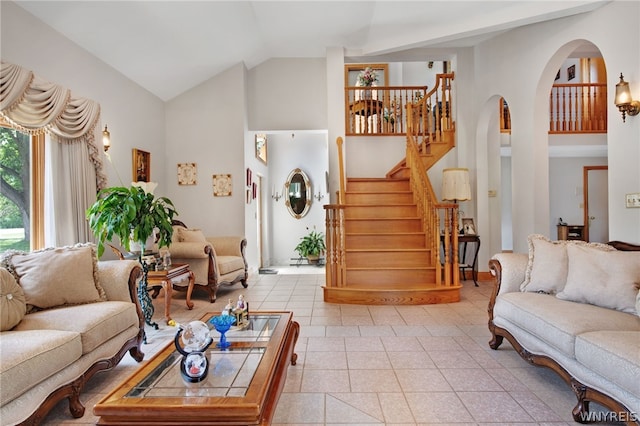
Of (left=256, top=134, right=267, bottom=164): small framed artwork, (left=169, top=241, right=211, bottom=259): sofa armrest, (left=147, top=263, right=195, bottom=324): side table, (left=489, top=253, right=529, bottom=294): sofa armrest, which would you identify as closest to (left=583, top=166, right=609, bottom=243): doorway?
(left=489, top=253, right=529, bottom=294): sofa armrest

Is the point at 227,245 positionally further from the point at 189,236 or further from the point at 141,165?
the point at 141,165

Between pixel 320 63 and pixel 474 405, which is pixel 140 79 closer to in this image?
pixel 320 63

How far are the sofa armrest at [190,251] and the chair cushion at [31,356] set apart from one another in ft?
8.30

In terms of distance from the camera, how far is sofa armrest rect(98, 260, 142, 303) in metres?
2.79

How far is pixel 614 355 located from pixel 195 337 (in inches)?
76.2

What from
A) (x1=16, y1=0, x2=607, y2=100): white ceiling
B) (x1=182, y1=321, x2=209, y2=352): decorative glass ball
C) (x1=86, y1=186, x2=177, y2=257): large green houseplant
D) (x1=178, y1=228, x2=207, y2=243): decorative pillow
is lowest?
(x1=182, y1=321, x2=209, y2=352): decorative glass ball

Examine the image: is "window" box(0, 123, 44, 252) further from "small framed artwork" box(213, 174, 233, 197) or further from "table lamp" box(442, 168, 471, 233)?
"table lamp" box(442, 168, 471, 233)

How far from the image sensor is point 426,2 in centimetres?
451

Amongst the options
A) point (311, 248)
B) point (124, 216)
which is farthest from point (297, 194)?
point (124, 216)

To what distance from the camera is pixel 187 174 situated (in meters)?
6.23

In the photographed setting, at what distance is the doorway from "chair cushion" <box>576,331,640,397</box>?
7.53 meters

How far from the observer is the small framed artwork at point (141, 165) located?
519 centimetres

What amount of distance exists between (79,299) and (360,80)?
21.1 ft

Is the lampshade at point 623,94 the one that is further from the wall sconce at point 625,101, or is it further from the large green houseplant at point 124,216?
the large green houseplant at point 124,216
